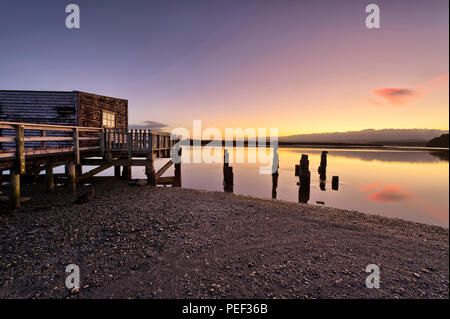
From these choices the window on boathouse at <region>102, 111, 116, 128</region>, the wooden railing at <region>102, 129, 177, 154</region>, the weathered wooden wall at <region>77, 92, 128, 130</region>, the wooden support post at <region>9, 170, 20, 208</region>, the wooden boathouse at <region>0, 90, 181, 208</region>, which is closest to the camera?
the wooden support post at <region>9, 170, 20, 208</region>

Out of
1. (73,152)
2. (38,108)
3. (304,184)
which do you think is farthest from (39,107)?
(304,184)

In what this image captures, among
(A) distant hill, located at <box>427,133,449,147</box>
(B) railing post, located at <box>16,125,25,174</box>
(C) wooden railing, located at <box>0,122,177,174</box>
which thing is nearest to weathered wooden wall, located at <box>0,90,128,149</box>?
(C) wooden railing, located at <box>0,122,177,174</box>

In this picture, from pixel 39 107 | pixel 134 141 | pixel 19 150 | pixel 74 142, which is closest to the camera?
pixel 19 150

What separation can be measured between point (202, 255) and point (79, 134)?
13574 mm

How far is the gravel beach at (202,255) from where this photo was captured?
3.58 meters

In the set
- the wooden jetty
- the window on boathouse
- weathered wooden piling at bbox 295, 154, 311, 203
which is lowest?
weathered wooden piling at bbox 295, 154, 311, 203

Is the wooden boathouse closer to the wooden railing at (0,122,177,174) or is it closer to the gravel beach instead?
the wooden railing at (0,122,177,174)

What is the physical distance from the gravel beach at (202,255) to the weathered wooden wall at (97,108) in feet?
26.3

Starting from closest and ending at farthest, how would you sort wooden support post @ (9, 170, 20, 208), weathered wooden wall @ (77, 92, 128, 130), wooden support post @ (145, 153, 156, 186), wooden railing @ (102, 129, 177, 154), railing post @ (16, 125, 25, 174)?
railing post @ (16, 125, 25, 174) < wooden support post @ (9, 170, 20, 208) < wooden railing @ (102, 129, 177, 154) < wooden support post @ (145, 153, 156, 186) < weathered wooden wall @ (77, 92, 128, 130)

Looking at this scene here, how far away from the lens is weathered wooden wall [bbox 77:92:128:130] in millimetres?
13641

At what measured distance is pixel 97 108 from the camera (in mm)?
14766

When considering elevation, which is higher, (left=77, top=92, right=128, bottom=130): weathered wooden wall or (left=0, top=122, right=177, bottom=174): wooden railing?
(left=77, top=92, right=128, bottom=130): weathered wooden wall

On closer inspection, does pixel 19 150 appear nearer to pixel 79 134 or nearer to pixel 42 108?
pixel 79 134
